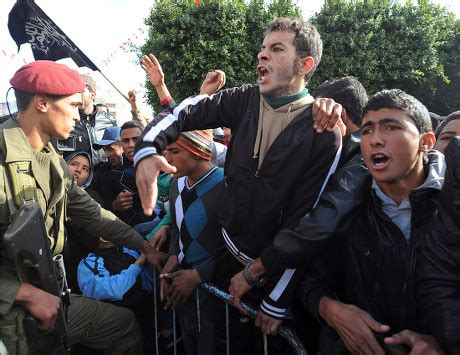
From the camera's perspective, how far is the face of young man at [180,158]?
229 cm

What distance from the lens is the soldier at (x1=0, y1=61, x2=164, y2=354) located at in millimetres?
1994

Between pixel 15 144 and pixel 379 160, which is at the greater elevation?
pixel 379 160

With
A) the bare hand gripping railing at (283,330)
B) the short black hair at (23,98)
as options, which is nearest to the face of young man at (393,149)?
the bare hand gripping railing at (283,330)

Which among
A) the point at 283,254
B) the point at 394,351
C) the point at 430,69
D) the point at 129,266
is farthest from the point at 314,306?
the point at 430,69

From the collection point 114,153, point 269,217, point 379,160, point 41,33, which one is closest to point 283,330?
point 269,217

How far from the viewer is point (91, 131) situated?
4.38 metres

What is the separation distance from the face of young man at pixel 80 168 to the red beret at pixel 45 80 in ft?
4.21

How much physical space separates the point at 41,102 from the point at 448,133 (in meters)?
2.73

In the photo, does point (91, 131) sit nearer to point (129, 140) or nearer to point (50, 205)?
point (129, 140)

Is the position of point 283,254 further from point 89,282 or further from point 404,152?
point 89,282

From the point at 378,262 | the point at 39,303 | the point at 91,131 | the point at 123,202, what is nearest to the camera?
the point at 378,262

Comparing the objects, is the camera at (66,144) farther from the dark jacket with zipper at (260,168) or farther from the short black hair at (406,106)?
the short black hair at (406,106)

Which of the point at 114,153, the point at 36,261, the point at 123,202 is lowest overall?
the point at 123,202

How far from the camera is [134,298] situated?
282 centimetres
